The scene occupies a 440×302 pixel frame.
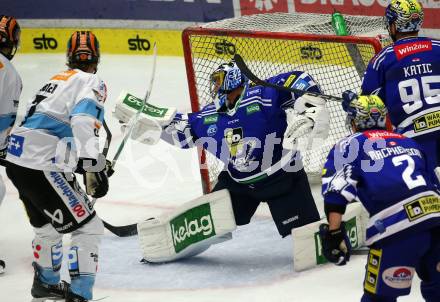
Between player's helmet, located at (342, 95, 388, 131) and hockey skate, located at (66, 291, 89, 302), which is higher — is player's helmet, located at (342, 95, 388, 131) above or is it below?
above

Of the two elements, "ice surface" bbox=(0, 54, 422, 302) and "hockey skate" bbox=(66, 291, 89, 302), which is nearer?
"hockey skate" bbox=(66, 291, 89, 302)

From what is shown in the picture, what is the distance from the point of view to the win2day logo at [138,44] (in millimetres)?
10242

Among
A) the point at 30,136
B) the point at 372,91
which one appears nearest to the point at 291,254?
the point at 372,91

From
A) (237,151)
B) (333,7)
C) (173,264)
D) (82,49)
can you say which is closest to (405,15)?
(237,151)

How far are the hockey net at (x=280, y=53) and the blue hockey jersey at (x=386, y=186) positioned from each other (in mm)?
2240

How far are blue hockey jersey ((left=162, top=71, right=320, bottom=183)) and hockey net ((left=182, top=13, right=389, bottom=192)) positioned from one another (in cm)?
72

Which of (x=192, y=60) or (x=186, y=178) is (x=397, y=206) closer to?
(x=192, y=60)

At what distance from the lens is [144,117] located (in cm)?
619

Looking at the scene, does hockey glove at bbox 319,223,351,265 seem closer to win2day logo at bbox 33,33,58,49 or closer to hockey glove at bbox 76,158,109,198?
hockey glove at bbox 76,158,109,198

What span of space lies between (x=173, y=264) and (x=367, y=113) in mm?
2110

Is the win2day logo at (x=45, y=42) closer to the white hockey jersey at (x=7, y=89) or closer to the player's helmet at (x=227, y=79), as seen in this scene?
the white hockey jersey at (x=7, y=89)

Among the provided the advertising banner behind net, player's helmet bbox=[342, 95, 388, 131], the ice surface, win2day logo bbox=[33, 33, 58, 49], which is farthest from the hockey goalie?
win2day logo bbox=[33, 33, 58, 49]

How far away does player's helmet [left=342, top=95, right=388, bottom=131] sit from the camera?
4422 millimetres

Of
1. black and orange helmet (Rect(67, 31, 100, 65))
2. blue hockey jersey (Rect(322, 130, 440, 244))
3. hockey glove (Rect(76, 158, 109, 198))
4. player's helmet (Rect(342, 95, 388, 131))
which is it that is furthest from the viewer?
black and orange helmet (Rect(67, 31, 100, 65))
